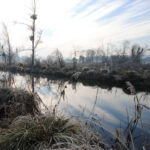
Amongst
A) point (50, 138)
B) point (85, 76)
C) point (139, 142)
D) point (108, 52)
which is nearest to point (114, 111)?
point (139, 142)

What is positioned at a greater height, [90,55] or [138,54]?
[90,55]

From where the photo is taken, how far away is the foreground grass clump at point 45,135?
1.50 meters

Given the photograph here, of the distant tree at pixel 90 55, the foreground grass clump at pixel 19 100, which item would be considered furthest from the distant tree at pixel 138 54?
the distant tree at pixel 90 55

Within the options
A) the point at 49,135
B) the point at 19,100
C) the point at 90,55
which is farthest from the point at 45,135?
the point at 90,55

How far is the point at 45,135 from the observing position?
1654 mm

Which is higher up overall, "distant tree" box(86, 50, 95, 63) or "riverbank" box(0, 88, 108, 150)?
"distant tree" box(86, 50, 95, 63)

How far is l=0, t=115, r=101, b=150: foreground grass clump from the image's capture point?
59.2 inches

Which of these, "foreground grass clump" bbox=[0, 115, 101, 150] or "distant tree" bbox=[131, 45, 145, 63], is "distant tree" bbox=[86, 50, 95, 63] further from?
"foreground grass clump" bbox=[0, 115, 101, 150]

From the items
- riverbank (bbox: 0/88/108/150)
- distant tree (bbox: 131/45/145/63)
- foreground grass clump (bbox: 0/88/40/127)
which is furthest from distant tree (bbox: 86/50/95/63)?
riverbank (bbox: 0/88/108/150)

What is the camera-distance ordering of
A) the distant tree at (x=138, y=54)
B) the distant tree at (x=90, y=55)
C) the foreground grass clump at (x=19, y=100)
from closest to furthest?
the distant tree at (x=138, y=54) → the foreground grass clump at (x=19, y=100) → the distant tree at (x=90, y=55)

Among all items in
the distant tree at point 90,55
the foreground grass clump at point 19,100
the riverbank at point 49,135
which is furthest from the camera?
the distant tree at point 90,55

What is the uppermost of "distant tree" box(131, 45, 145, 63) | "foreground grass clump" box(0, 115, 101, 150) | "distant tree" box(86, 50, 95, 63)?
A: "distant tree" box(86, 50, 95, 63)

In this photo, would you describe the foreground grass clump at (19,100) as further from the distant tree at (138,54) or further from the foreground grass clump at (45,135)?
the distant tree at (138,54)

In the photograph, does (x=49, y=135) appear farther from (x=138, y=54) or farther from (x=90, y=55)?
(x=90, y=55)
